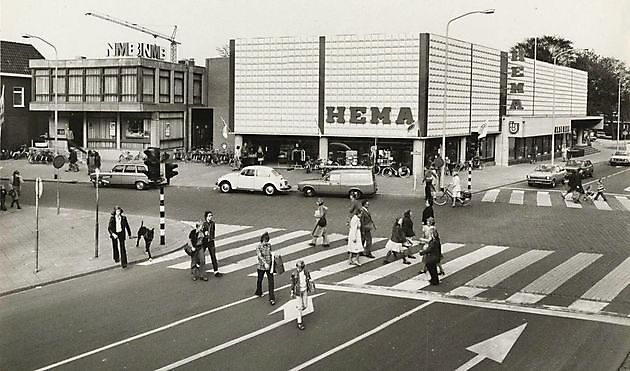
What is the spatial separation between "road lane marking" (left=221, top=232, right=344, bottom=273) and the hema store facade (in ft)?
68.8

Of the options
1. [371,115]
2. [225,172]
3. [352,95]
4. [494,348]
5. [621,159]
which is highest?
[352,95]

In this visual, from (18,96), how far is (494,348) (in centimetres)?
5122

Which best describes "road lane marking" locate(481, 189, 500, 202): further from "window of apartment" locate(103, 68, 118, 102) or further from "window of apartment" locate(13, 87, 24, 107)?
"window of apartment" locate(13, 87, 24, 107)

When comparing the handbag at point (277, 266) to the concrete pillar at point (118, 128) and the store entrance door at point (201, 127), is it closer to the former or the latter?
the concrete pillar at point (118, 128)

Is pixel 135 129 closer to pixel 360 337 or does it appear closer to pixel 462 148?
pixel 462 148

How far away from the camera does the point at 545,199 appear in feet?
107

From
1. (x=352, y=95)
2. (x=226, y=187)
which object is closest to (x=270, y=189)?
(x=226, y=187)

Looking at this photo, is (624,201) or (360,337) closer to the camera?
(360,337)

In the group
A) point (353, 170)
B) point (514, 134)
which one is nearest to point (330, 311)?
point (353, 170)

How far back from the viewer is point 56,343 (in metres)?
11.8

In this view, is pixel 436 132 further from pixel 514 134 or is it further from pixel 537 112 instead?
pixel 537 112

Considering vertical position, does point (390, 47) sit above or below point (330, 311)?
above

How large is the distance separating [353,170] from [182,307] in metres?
19.3

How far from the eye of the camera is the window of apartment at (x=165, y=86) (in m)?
50.4
